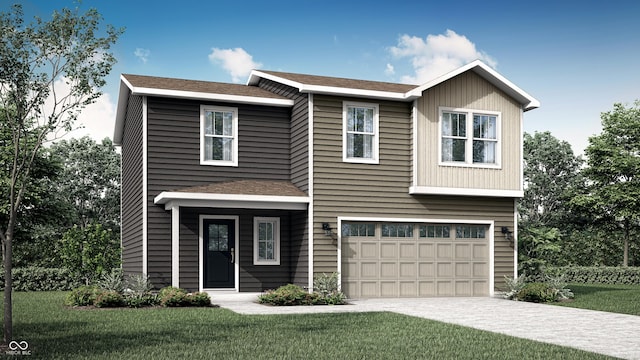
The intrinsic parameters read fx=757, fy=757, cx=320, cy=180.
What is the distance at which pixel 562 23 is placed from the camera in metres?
26.5

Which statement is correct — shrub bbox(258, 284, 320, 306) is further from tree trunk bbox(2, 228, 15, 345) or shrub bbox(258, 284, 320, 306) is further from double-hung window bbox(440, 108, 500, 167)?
tree trunk bbox(2, 228, 15, 345)

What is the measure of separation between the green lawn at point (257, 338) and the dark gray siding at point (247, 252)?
4.23 metres

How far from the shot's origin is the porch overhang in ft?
Answer: 63.7

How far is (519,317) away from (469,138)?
23.1 ft

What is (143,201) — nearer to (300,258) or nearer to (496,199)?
(300,258)

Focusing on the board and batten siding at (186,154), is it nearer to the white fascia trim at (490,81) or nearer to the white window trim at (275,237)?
the white window trim at (275,237)

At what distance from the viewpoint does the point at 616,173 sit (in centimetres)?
3600

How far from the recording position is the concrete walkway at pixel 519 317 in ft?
40.3

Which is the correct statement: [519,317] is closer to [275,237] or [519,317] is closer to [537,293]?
[537,293]

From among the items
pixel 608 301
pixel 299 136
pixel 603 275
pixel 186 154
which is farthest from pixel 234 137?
pixel 603 275

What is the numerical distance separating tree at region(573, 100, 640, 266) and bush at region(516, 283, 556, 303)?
15.8m

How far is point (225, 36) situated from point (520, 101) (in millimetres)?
10455

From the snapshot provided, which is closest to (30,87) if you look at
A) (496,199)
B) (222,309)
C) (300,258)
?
(222,309)

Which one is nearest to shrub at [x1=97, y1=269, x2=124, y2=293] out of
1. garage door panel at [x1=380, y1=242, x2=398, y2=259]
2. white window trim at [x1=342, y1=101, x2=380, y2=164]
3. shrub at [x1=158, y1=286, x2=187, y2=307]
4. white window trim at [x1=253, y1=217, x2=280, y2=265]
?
shrub at [x1=158, y1=286, x2=187, y2=307]
